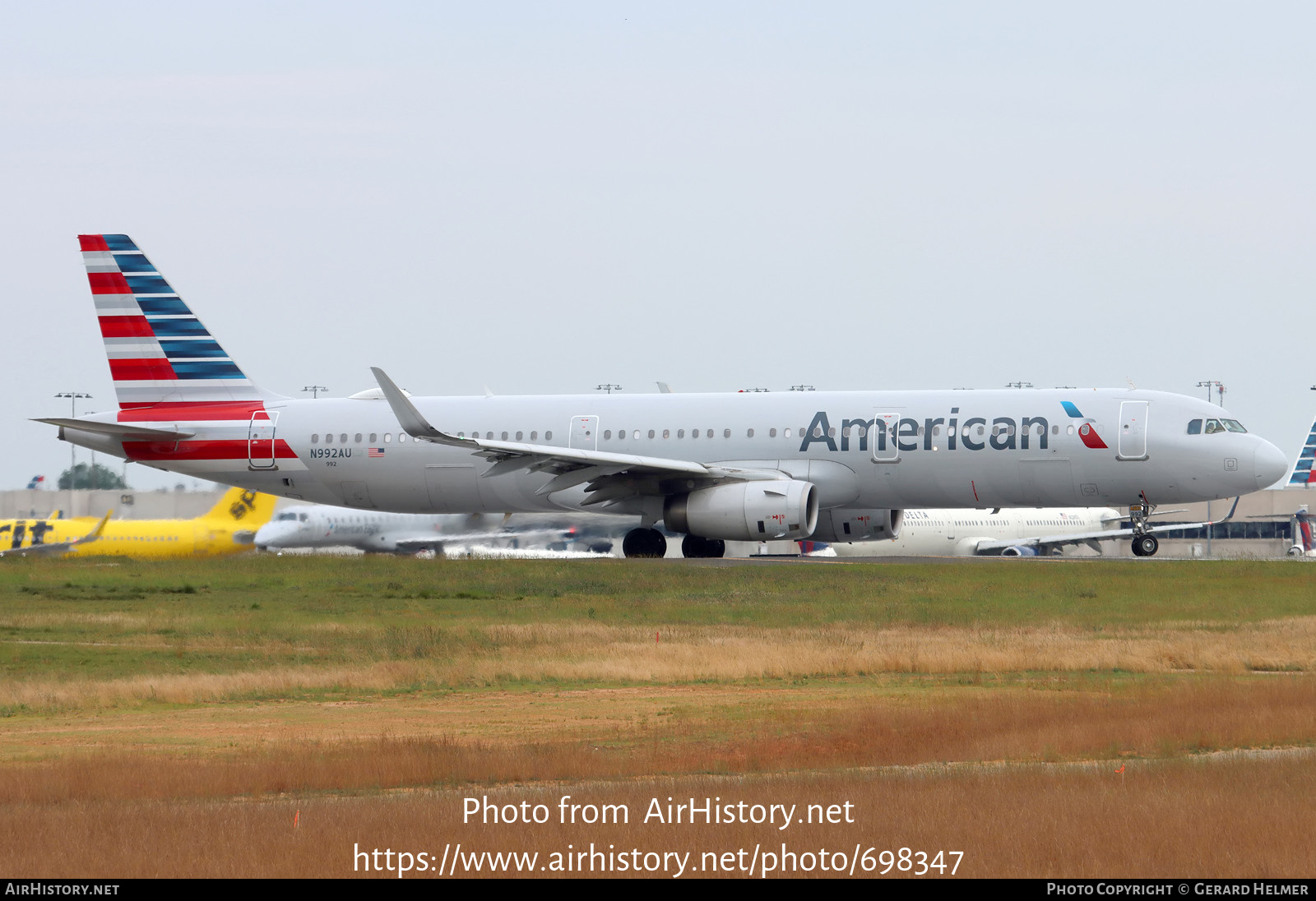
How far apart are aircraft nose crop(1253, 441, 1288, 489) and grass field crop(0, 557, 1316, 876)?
8.51 ft

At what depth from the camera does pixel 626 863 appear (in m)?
10.1

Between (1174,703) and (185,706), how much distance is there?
37.8ft

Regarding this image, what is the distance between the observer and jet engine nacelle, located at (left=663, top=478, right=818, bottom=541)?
3453 centimetres

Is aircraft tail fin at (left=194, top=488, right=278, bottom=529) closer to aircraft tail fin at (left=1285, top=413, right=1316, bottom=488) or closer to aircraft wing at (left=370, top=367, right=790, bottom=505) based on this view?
aircraft wing at (left=370, top=367, right=790, bottom=505)

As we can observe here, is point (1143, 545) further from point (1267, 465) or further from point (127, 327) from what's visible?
point (127, 327)

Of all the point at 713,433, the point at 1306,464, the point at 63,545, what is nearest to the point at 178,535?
the point at 63,545

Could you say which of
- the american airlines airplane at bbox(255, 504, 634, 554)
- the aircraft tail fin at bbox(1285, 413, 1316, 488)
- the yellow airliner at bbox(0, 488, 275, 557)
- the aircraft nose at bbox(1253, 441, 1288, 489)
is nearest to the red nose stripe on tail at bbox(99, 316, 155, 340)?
the american airlines airplane at bbox(255, 504, 634, 554)

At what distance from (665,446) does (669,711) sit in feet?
66.4

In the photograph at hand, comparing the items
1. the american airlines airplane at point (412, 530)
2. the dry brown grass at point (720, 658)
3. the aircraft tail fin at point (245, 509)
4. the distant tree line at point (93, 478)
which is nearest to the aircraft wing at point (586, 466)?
the american airlines airplane at point (412, 530)

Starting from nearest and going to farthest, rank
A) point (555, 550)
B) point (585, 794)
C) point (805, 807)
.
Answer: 1. point (805, 807)
2. point (585, 794)
3. point (555, 550)

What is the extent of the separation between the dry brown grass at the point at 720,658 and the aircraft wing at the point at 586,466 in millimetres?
10574

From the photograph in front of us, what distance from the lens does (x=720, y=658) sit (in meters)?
22.0
